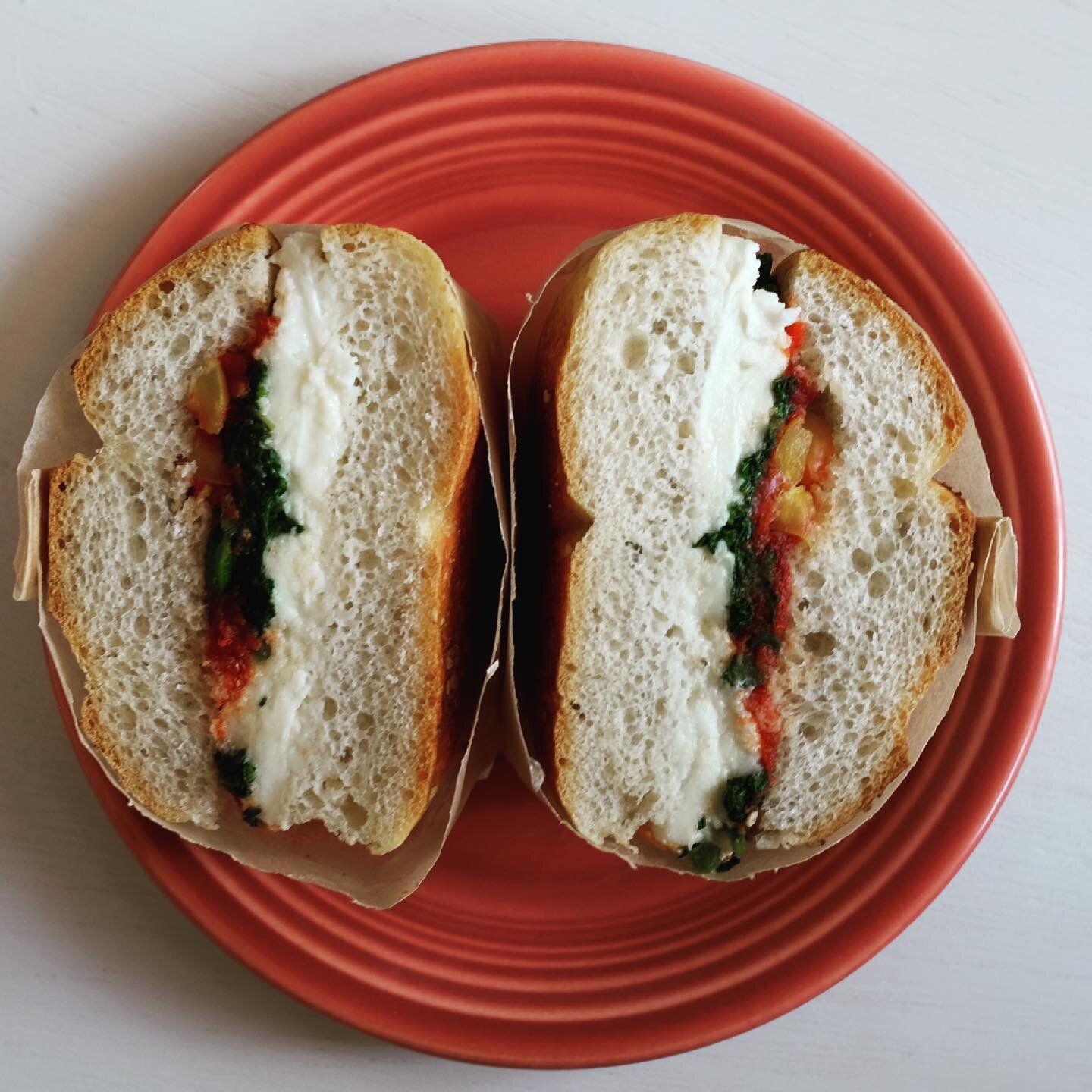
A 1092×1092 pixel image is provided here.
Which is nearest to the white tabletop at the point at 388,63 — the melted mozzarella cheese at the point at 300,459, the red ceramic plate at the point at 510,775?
the red ceramic plate at the point at 510,775

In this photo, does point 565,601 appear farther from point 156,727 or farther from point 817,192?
point 817,192

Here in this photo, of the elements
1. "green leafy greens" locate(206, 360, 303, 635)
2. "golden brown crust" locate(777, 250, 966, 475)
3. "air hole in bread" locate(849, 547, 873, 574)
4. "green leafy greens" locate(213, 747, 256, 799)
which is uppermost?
"golden brown crust" locate(777, 250, 966, 475)

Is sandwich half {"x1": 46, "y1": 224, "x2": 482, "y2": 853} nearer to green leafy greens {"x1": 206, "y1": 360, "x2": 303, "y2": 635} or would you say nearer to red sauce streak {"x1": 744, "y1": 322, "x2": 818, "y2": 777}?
→ green leafy greens {"x1": 206, "y1": 360, "x2": 303, "y2": 635}

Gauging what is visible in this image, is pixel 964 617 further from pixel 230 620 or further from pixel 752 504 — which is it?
pixel 230 620

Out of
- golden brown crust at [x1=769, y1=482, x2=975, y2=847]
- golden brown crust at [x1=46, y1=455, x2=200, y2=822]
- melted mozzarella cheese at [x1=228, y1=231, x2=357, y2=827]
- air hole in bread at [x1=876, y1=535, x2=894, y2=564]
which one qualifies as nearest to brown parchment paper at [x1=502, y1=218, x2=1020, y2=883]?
golden brown crust at [x1=769, y1=482, x2=975, y2=847]

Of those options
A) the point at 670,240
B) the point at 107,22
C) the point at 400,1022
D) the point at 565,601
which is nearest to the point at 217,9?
the point at 107,22

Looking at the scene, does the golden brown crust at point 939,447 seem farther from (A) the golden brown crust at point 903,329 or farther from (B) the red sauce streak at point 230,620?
(B) the red sauce streak at point 230,620
